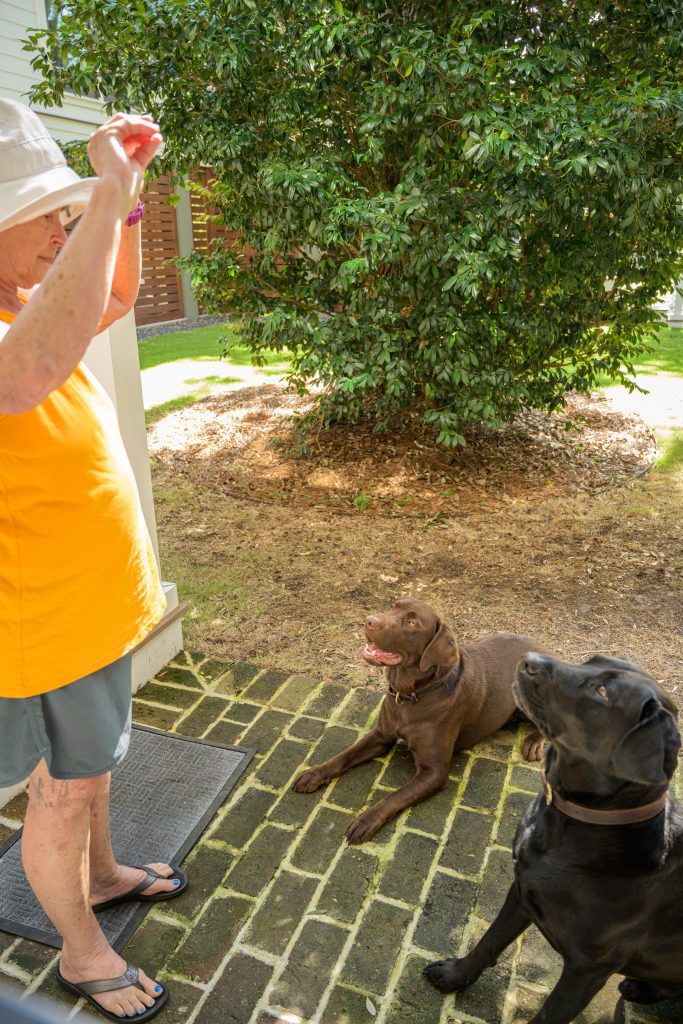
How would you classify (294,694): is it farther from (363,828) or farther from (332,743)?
(363,828)

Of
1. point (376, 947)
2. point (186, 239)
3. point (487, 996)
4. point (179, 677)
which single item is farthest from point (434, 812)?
point (186, 239)

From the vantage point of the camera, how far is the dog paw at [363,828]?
2.70 meters

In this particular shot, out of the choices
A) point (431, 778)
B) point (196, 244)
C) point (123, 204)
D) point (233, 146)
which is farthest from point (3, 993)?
point (196, 244)

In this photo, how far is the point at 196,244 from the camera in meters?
16.5

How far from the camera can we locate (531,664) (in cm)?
195

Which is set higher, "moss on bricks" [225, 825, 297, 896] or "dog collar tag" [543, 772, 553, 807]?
"dog collar tag" [543, 772, 553, 807]

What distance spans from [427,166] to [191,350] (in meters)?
8.04

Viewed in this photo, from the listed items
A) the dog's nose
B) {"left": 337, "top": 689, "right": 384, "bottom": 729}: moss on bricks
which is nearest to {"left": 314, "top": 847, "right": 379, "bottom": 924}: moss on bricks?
{"left": 337, "top": 689, "right": 384, "bottom": 729}: moss on bricks

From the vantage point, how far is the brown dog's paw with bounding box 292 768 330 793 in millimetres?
2939

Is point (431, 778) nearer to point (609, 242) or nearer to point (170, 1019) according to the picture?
point (170, 1019)

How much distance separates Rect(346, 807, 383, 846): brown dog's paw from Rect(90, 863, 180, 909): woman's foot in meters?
0.64

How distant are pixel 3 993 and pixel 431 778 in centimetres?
244

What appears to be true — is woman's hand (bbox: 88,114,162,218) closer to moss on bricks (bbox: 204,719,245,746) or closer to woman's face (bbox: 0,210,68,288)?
woman's face (bbox: 0,210,68,288)

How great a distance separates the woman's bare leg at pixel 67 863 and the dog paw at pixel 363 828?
2.90ft
